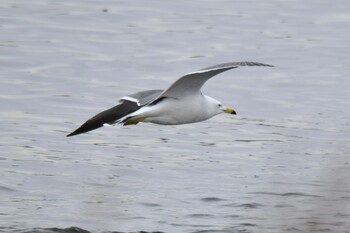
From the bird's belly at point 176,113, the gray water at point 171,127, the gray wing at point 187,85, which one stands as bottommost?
the gray water at point 171,127

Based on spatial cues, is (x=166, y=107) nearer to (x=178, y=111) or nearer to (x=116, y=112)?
(x=178, y=111)

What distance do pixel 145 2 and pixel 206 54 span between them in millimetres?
3772

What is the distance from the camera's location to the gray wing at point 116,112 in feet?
24.5

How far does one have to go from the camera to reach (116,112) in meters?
7.57

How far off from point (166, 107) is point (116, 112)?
0.47 metres

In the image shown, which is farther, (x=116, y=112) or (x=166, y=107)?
(x=166, y=107)

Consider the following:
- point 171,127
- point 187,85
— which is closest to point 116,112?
point 187,85

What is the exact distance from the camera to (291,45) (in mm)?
16047

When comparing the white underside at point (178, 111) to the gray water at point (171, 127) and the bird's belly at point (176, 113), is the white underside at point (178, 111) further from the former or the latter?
the gray water at point (171, 127)

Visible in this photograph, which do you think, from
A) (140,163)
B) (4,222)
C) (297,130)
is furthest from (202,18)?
(4,222)

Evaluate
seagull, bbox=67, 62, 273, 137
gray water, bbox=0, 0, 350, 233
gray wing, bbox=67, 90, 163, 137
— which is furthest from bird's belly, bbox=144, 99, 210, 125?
gray water, bbox=0, 0, 350, 233

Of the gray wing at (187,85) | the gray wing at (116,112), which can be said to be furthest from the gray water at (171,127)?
the gray wing at (187,85)

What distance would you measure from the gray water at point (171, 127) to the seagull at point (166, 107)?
0.52m

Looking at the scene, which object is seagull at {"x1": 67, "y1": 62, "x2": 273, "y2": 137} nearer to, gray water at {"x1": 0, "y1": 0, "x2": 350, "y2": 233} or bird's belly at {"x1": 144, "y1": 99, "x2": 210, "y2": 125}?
bird's belly at {"x1": 144, "y1": 99, "x2": 210, "y2": 125}
